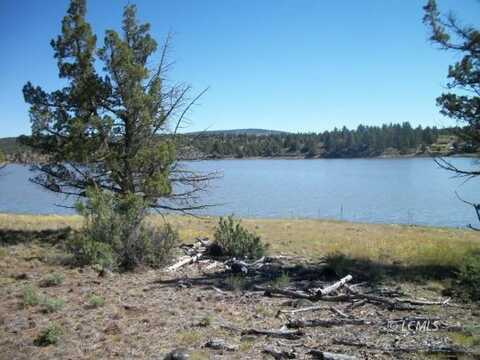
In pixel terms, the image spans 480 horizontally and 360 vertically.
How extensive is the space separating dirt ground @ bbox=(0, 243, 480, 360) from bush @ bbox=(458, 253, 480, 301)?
54 centimetres

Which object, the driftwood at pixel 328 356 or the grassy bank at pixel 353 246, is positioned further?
the grassy bank at pixel 353 246

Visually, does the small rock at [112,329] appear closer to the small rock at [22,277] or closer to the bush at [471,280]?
the small rock at [22,277]

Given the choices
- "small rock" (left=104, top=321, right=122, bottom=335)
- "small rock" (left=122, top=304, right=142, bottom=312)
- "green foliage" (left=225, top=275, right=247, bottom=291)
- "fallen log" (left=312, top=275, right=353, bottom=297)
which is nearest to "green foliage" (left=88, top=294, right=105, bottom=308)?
"small rock" (left=122, top=304, right=142, bottom=312)

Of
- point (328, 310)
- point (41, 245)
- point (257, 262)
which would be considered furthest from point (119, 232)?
point (328, 310)

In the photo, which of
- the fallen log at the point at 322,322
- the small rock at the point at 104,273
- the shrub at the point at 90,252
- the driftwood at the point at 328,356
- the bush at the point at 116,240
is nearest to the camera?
the driftwood at the point at 328,356

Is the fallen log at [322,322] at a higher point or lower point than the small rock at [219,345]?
lower

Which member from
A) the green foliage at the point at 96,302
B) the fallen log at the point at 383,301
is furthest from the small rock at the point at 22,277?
the fallen log at the point at 383,301

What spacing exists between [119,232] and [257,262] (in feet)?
12.5

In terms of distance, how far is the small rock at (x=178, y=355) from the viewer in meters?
5.51

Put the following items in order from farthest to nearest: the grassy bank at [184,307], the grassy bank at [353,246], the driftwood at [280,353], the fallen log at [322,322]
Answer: the grassy bank at [353,246]
the fallen log at [322,322]
the grassy bank at [184,307]
the driftwood at [280,353]

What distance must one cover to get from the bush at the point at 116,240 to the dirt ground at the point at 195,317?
1.80 feet

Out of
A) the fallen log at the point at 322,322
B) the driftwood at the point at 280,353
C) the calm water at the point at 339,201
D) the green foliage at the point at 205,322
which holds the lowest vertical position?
the calm water at the point at 339,201

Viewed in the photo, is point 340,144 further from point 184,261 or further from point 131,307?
point 131,307

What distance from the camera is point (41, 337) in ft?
20.5
